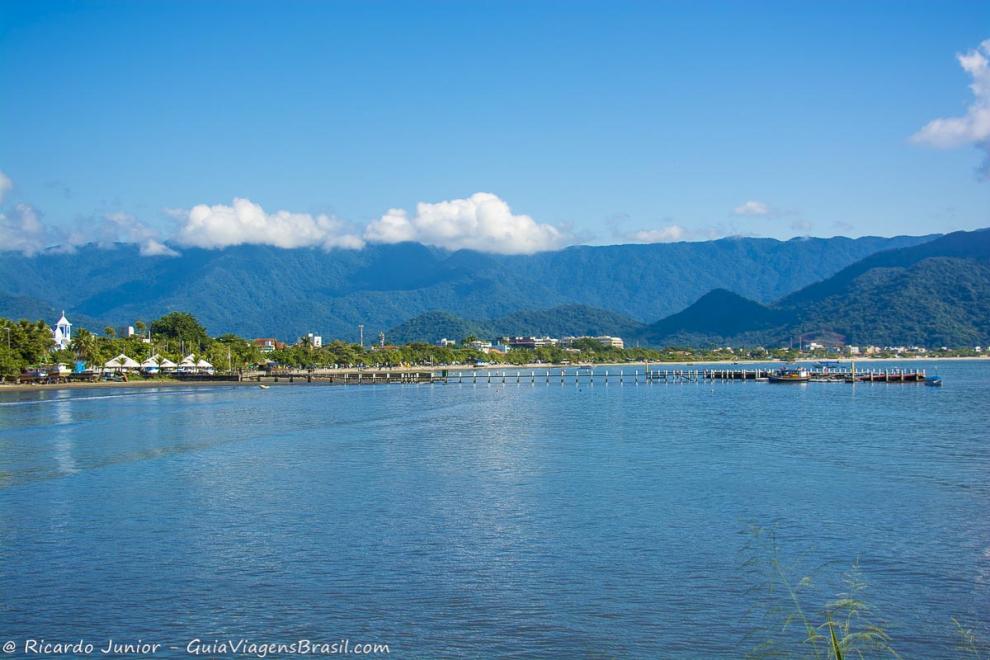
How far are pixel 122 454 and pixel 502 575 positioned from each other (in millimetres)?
24322

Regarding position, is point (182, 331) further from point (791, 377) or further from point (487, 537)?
point (487, 537)

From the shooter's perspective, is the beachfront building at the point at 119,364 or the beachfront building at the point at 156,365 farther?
the beachfront building at the point at 156,365

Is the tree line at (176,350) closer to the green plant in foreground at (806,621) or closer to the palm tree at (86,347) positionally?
the palm tree at (86,347)

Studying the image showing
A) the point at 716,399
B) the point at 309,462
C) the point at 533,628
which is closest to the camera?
the point at 533,628

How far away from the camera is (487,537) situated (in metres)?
20.2

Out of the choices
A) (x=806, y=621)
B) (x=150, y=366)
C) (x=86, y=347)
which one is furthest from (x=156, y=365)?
(x=806, y=621)

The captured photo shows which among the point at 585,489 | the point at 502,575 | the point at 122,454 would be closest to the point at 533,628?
the point at 502,575

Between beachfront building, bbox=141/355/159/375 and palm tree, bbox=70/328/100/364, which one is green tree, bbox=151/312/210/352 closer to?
beachfront building, bbox=141/355/159/375

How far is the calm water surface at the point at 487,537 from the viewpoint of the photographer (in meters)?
14.7

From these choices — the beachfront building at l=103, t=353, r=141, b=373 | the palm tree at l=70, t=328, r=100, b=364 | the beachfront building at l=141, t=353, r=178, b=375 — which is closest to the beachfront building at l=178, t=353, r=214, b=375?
the beachfront building at l=141, t=353, r=178, b=375

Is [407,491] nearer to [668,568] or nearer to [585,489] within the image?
[585,489]

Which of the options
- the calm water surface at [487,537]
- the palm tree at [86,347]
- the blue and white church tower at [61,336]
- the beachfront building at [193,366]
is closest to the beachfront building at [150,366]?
the beachfront building at [193,366]

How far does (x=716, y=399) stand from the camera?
77750 mm

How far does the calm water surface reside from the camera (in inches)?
578
